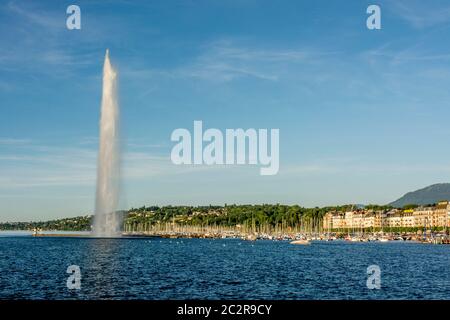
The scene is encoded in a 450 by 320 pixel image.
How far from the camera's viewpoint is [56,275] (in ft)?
180

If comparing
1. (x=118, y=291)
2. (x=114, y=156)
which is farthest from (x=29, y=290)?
(x=114, y=156)

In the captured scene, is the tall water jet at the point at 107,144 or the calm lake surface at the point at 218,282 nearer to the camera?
the calm lake surface at the point at 218,282

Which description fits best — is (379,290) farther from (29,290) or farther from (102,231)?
(102,231)

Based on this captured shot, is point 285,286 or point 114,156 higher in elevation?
point 114,156

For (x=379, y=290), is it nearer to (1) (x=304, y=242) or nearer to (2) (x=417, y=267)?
(2) (x=417, y=267)

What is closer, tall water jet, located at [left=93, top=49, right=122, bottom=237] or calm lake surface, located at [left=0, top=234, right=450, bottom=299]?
calm lake surface, located at [left=0, top=234, right=450, bottom=299]

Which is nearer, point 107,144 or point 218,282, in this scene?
point 218,282

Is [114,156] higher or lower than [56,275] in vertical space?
higher
